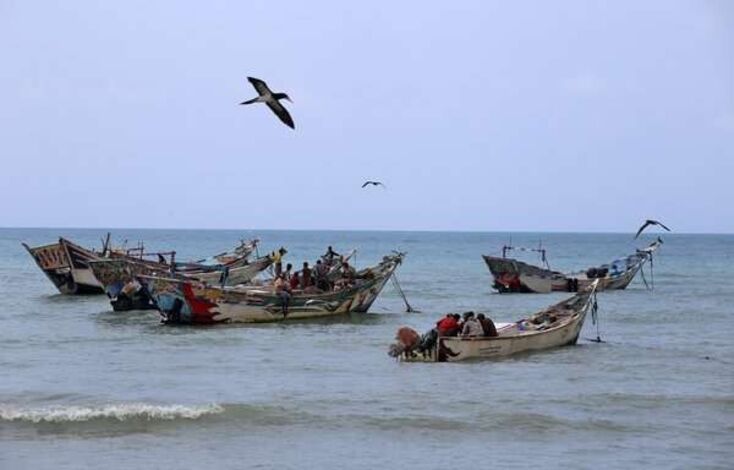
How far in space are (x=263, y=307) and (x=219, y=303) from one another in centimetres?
98

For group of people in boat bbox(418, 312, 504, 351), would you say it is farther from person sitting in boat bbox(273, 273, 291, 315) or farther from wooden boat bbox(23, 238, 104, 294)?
wooden boat bbox(23, 238, 104, 294)

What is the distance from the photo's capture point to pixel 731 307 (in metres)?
36.2

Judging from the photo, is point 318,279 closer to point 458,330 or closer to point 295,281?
point 295,281

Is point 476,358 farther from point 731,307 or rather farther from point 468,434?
point 731,307

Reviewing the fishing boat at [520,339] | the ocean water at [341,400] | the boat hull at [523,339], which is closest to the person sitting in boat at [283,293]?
the ocean water at [341,400]

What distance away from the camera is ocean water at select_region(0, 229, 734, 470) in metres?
13.0

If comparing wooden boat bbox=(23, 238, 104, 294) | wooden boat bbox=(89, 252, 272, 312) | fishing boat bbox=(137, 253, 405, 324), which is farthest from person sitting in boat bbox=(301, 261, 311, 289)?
wooden boat bbox=(23, 238, 104, 294)

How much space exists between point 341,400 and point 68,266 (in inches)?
919

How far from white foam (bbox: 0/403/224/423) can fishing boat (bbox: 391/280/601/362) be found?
527 cm

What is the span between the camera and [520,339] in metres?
20.5

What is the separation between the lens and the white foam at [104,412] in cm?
1466

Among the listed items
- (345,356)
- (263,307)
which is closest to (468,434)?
(345,356)

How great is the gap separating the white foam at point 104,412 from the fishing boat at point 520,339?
5270 mm

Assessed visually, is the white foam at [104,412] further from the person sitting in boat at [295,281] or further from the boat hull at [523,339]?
the person sitting in boat at [295,281]
